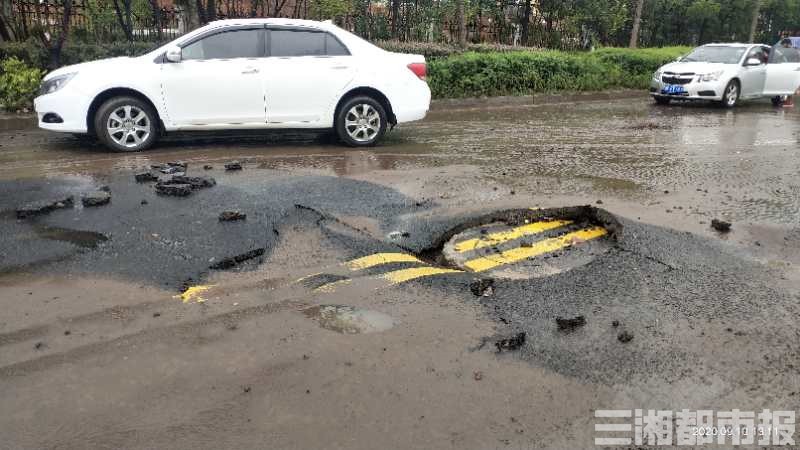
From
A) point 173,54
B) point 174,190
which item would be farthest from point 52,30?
point 174,190

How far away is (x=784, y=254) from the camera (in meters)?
5.12

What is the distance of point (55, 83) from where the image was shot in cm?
866

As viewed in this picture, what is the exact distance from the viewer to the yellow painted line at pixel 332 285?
4.33m

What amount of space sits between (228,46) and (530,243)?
545 centimetres

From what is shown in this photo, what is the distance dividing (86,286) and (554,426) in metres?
3.06

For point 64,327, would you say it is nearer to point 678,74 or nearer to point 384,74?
point 384,74

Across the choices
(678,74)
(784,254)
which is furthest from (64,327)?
(678,74)

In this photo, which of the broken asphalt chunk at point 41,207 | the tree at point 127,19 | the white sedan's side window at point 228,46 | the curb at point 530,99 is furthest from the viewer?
the tree at point 127,19

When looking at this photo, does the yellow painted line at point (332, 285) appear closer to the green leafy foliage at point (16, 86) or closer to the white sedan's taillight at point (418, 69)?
the white sedan's taillight at point (418, 69)

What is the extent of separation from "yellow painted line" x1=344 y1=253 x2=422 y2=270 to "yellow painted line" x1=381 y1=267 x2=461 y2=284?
0.20 m

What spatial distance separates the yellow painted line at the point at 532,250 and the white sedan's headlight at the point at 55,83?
20.6ft

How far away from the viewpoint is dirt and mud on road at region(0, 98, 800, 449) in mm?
3006

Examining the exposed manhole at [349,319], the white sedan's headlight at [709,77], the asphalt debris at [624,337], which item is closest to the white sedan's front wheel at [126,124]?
the exposed manhole at [349,319]

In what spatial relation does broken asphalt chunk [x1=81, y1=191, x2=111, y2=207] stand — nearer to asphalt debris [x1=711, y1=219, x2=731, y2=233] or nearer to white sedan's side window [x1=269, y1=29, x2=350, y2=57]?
white sedan's side window [x1=269, y1=29, x2=350, y2=57]
